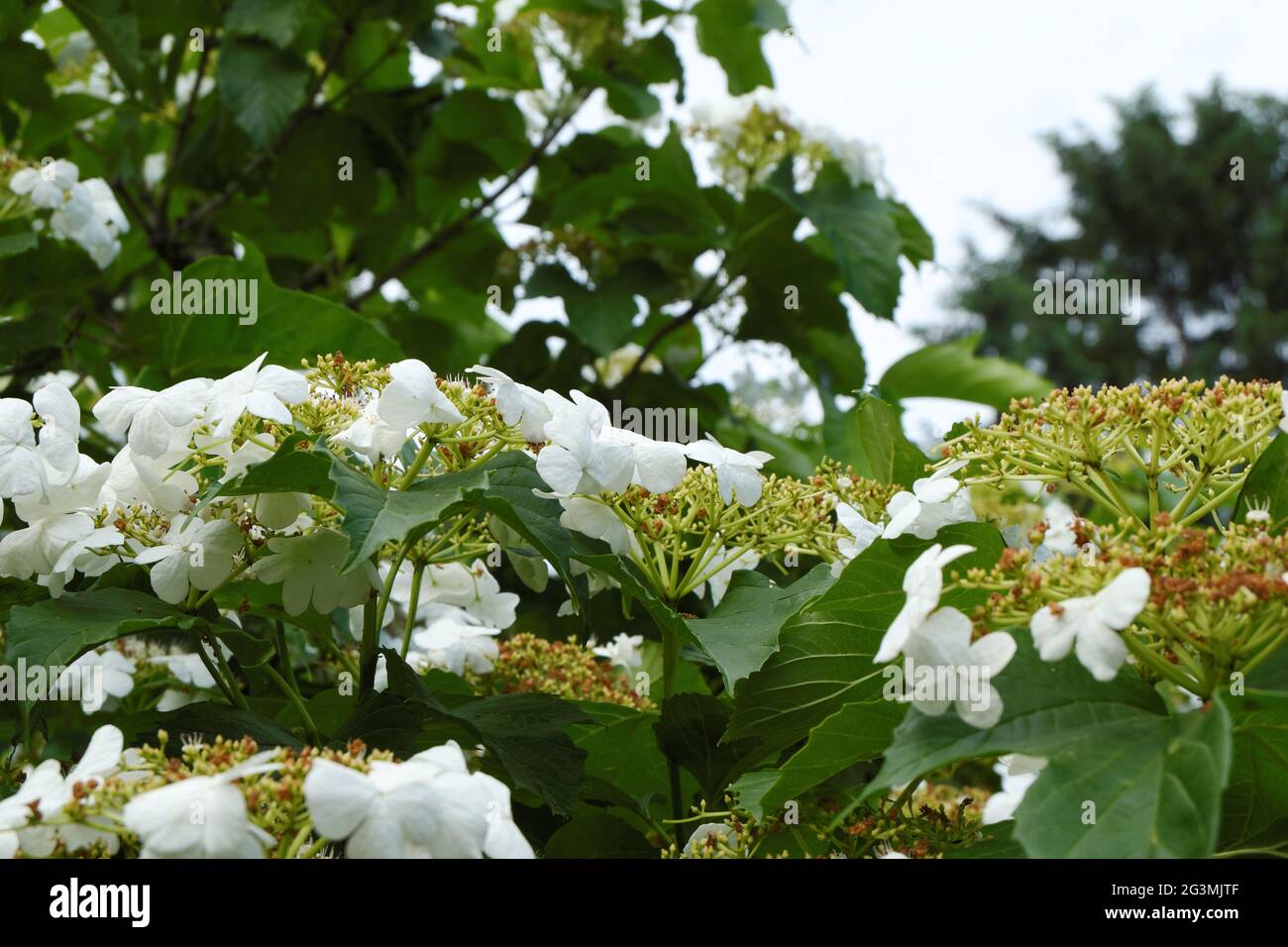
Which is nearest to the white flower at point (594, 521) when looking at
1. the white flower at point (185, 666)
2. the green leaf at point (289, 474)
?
the green leaf at point (289, 474)

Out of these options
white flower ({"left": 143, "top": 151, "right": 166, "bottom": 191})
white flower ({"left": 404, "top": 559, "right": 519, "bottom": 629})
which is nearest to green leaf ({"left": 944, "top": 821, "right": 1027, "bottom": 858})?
white flower ({"left": 404, "top": 559, "right": 519, "bottom": 629})

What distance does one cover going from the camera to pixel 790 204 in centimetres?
255

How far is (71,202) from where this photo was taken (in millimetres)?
2143

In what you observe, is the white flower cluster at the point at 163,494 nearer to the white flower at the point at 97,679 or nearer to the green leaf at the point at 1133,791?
the white flower at the point at 97,679

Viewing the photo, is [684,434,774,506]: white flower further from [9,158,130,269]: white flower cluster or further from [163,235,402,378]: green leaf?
[9,158,130,269]: white flower cluster

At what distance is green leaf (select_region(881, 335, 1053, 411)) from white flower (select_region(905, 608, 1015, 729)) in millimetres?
1992

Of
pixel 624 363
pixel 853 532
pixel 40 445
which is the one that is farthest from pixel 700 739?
pixel 624 363

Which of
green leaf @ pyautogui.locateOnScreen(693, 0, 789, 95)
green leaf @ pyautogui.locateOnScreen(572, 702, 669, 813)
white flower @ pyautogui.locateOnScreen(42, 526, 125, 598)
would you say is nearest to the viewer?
white flower @ pyautogui.locateOnScreen(42, 526, 125, 598)

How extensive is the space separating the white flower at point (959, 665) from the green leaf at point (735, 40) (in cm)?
216

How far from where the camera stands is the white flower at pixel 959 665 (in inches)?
35.8

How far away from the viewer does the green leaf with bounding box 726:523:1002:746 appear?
1.12 meters

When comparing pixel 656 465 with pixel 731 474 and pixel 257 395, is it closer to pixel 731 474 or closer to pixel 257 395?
pixel 731 474

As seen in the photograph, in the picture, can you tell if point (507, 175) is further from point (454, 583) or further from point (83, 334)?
point (454, 583)
